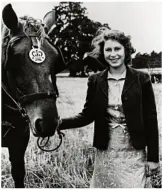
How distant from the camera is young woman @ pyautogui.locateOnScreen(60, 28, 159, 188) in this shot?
2711mm

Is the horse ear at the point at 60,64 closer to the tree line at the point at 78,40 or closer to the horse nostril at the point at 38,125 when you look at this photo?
the tree line at the point at 78,40

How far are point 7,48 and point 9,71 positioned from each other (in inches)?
6.8

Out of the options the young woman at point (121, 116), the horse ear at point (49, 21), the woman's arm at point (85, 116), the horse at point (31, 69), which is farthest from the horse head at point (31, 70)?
the young woman at point (121, 116)

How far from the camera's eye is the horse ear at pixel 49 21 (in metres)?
2.70

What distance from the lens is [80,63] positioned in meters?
2.91

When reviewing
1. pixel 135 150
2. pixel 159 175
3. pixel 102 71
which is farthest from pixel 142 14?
pixel 159 175

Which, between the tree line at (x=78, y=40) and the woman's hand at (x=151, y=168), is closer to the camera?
the woman's hand at (x=151, y=168)

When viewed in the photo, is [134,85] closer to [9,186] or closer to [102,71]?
[102,71]

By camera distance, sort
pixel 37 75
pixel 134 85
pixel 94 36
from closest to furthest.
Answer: pixel 37 75 → pixel 134 85 → pixel 94 36

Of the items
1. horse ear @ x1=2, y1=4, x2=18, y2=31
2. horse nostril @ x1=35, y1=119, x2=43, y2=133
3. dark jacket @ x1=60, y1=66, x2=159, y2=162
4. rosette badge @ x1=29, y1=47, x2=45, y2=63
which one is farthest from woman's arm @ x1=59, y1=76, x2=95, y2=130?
horse ear @ x1=2, y1=4, x2=18, y2=31

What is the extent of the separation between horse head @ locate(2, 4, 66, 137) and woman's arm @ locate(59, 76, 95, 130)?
11.2 inches

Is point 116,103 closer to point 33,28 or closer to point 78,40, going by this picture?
point 78,40

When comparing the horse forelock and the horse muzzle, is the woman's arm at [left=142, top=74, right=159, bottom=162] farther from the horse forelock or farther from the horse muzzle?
the horse forelock

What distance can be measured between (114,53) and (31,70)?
0.72 metres
